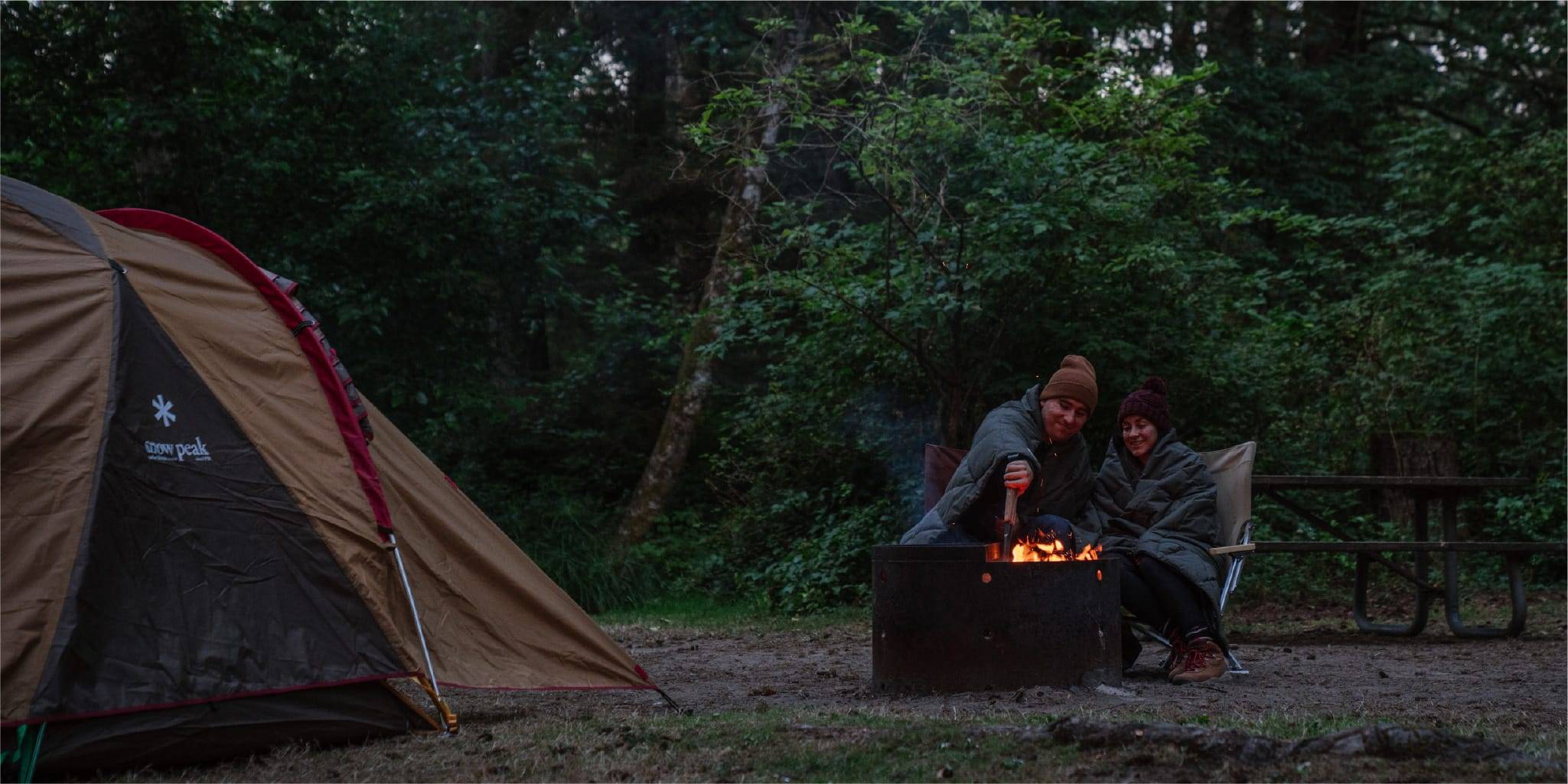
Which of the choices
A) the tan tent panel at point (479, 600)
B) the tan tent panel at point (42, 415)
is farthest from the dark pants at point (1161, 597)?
the tan tent panel at point (42, 415)

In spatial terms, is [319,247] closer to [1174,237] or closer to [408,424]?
[408,424]

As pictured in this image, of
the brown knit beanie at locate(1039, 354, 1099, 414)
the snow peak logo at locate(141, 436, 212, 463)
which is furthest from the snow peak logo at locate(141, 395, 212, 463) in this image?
the brown knit beanie at locate(1039, 354, 1099, 414)

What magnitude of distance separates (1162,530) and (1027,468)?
0.93 meters

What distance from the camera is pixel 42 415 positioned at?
372 centimetres

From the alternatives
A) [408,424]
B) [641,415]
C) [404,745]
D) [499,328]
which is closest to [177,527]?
[404,745]

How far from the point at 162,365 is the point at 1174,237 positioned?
24.0ft

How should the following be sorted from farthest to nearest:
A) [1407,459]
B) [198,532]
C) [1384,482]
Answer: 1. [1407,459]
2. [1384,482]
3. [198,532]

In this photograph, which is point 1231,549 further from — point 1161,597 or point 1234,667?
point 1234,667

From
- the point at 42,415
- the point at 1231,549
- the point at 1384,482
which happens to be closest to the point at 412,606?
the point at 42,415

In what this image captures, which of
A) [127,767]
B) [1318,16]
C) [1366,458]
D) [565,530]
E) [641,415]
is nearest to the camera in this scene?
[127,767]

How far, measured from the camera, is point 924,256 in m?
8.88

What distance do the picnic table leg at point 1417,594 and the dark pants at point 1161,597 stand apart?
2.28 meters

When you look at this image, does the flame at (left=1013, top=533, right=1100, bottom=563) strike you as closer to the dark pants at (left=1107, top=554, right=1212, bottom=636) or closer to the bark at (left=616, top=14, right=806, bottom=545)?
the dark pants at (left=1107, top=554, right=1212, bottom=636)

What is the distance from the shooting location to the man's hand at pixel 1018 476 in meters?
5.02
